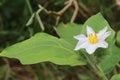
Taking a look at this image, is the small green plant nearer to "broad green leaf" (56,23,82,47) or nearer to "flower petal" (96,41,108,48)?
"flower petal" (96,41,108,48)

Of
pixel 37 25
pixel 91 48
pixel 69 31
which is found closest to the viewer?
pixel 91 48

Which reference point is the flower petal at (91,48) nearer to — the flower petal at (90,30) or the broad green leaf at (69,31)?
the flower petal at (90,30)

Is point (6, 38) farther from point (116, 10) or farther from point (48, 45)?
point (48, 45)

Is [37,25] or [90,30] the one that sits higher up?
[90,30]

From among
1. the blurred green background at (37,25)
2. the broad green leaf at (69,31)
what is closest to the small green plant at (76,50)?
the broad green leaf at (69,31)

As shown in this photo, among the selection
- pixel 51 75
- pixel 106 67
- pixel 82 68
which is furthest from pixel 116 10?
pixel 106 67

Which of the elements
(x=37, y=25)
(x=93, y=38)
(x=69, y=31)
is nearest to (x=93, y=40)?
(x=93, y=38)

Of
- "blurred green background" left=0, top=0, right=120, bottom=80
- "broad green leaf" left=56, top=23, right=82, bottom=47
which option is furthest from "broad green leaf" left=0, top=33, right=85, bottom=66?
"blurred green background" left=0, top=0, right=120, bottom=80

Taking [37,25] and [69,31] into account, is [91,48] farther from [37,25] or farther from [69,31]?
[37,25]
